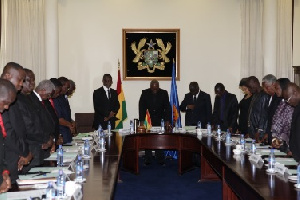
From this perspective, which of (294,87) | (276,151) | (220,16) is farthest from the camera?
(220,16)

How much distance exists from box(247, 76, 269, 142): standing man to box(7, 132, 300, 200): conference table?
0.58 m

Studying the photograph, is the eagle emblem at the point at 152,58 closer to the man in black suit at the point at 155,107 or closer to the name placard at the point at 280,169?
the man in black suit at the point at 155,107

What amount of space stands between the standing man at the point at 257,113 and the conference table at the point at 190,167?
58 cm

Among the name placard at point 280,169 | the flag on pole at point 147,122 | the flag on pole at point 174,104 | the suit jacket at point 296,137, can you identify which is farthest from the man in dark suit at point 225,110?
the name placard at point 280,169

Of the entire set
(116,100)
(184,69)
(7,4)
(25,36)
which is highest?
(7,4)

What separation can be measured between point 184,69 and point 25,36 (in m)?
3.52

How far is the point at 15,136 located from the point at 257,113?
3.79 meters

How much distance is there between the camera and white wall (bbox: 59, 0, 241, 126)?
9.66 metres

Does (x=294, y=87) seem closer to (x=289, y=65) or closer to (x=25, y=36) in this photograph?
(x=289, y=65)

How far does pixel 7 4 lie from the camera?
921cm

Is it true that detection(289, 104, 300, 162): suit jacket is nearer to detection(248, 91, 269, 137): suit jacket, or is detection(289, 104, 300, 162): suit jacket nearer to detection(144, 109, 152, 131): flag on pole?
detection(248, 91, 269, 137): suit jacket

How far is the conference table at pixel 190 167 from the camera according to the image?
3.28 m

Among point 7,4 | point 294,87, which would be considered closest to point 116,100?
point 7,4

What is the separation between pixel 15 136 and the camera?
341cm
